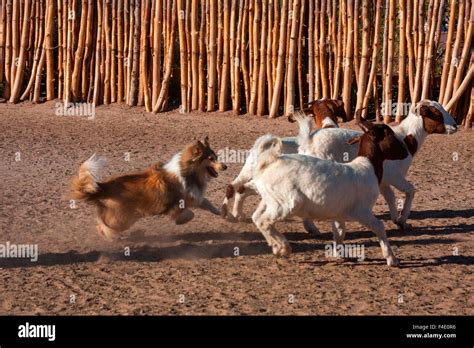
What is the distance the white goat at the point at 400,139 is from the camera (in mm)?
9594

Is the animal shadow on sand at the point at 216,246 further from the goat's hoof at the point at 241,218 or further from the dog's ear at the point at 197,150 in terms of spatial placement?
the dog's ear at the point at 197,150

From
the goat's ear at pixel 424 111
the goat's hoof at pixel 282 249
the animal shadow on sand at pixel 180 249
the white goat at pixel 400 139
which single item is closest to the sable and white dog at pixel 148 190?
the animal shadow on sand at pixel 180 249

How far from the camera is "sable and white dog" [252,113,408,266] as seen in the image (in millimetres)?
8039

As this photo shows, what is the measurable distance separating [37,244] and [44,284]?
1.29 m

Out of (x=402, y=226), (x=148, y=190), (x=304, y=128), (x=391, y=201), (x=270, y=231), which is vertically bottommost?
(x=402, y=226)

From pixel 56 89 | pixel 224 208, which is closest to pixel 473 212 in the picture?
pixel 224 208

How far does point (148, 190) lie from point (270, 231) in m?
1.40

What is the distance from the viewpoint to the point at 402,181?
32.4ft

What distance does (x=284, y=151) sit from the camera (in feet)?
32.1

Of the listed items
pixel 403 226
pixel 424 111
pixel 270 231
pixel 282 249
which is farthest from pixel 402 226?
pixel 270 231

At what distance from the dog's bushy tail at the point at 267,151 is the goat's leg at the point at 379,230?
0.92 m

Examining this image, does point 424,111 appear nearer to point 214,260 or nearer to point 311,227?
point 311,227
